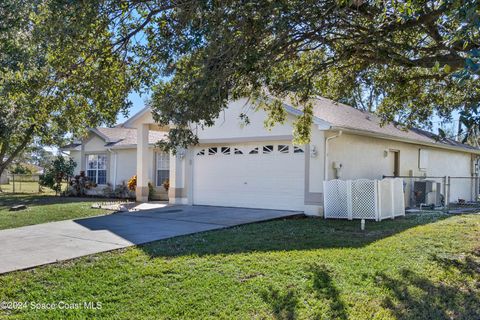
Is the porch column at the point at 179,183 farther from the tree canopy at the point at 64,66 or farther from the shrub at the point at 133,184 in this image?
the tree canopy at the point at 64,66

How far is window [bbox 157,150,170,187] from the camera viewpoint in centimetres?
2216

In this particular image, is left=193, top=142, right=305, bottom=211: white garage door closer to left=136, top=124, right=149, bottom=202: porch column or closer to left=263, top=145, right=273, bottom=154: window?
left=263, top=145, right=273, bottom=154: window

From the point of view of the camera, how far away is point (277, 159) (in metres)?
15.8

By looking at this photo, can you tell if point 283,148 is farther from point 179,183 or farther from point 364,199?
point 179,183

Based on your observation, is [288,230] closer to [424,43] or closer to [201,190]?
[424,43]

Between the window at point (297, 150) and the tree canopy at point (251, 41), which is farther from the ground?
the tree canopy at point (251, 41)

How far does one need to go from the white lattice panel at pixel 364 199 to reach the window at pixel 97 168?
1599cm

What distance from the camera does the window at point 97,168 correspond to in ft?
83.1

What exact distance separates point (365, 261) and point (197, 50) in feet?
16.0

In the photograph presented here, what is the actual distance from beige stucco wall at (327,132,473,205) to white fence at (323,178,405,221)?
0.72 m

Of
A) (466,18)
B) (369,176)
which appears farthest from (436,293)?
(369,176)

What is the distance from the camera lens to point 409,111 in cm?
1385

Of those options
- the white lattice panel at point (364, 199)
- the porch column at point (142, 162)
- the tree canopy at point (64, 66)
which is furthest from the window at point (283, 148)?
the tree canopy at point (64, 66)

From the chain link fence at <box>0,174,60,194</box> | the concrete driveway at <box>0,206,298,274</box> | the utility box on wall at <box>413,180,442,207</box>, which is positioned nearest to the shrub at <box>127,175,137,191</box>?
the concrete driveway at <box>0,206,298,274</box>
